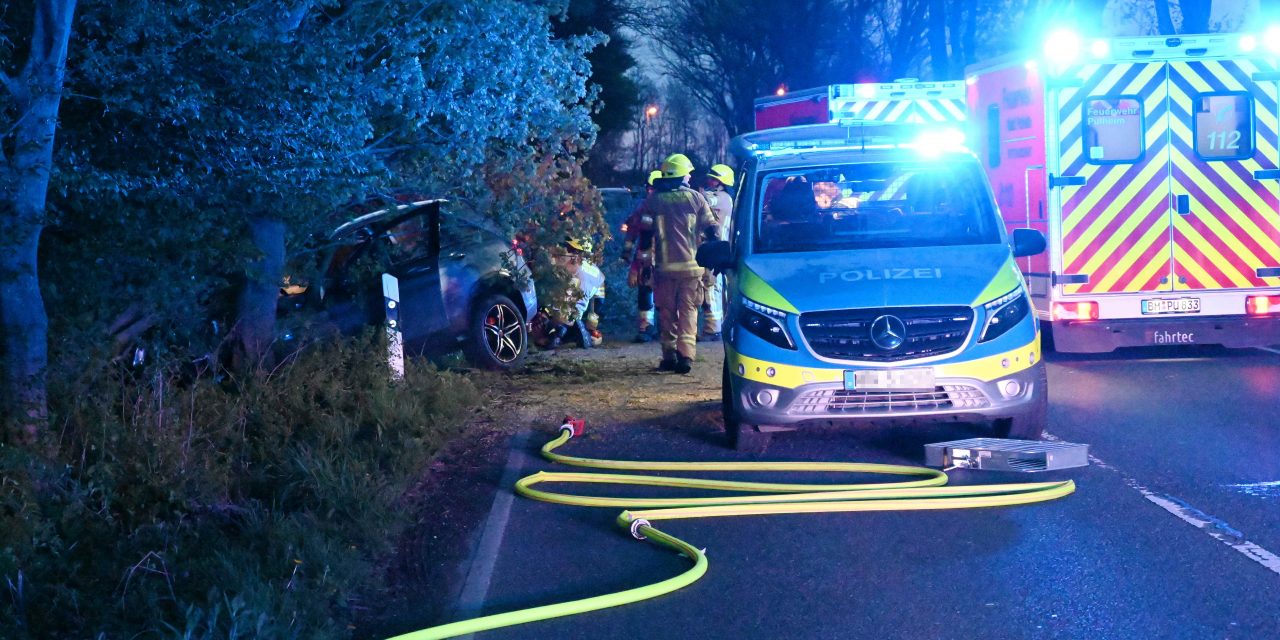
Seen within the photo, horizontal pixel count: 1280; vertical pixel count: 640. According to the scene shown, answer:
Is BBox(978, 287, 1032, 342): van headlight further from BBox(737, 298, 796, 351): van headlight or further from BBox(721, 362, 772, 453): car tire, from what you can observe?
BBox(721, 362, 772, 453): car tire

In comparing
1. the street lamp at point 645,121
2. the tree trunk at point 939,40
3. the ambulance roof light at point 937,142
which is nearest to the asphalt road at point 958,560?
the ambulance roof light at point 937,142

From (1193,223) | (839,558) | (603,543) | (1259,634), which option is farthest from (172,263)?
(1193,223)

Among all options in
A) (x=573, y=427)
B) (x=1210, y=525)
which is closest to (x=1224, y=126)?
(x=1210, y=525)

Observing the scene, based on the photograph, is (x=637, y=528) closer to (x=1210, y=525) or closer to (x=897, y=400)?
(x=897, y=400)

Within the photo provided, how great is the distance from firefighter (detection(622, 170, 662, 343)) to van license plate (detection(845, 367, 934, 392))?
521cm

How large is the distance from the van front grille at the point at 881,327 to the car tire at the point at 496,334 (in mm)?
4943

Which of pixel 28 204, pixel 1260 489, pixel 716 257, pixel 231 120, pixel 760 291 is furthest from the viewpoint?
pixel 716 257

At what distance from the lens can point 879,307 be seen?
809 centimetres

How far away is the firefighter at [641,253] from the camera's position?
13630mm

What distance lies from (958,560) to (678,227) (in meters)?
6.30

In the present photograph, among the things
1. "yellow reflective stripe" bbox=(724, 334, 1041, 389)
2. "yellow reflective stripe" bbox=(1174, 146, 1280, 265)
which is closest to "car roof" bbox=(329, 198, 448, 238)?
"yellow reflective stripe" bbox=(724, 334, 1041, 389)

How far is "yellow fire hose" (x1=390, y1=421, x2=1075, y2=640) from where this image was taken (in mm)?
6801

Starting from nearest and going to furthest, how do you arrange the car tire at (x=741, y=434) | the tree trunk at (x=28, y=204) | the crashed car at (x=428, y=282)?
the tree trunk at (x=28, y=204) < the car tire at (x=741, y=434) < the crashed car at (x=428, y=282)

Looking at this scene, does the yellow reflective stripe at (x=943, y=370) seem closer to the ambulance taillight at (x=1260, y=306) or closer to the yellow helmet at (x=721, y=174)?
the ambulance taillight at (x=1260, y=306)
